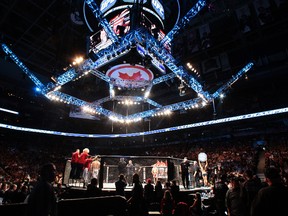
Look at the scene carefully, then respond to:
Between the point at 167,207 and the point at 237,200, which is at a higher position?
the point at 237,200

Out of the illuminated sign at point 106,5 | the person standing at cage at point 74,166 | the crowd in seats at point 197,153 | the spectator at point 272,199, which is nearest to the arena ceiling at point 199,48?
the illuminated sign at point 106,5

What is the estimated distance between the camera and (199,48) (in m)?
14.0

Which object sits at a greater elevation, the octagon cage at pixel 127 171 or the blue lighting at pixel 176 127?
the blue lighting at pixel 176 127

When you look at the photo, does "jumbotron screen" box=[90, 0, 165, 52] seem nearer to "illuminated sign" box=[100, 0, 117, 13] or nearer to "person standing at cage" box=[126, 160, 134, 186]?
"illuminated sign" box=[100, 0, 117, 13]

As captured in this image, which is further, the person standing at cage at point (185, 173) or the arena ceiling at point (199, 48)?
the arena ceiling at point (199, 48)

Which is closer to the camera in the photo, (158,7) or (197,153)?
(158,7)

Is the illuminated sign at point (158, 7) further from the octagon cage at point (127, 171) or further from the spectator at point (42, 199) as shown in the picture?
the spectator at point (42, 199)

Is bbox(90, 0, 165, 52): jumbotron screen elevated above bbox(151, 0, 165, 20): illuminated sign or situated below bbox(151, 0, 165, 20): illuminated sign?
below

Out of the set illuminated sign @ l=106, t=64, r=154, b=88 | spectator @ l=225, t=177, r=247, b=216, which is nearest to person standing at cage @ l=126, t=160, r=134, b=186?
illuminated sign @ l=106, t=64, r=154, b=88

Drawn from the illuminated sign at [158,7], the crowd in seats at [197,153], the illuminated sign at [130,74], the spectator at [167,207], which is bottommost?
the spectator at [167,207]

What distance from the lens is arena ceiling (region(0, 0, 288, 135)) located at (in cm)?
A: 1022

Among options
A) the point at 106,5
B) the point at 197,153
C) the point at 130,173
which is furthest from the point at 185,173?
the point at 197,153

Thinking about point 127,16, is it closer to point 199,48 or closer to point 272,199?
point 272,199

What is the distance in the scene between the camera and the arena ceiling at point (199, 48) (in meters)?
10.2
